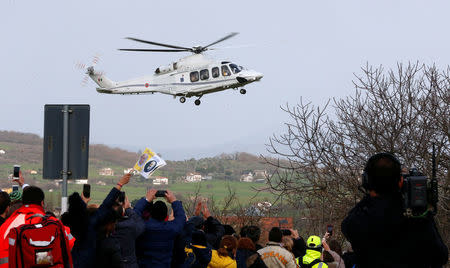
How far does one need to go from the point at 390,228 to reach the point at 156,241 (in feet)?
15.0

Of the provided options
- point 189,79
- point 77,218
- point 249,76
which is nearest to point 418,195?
point 77,218

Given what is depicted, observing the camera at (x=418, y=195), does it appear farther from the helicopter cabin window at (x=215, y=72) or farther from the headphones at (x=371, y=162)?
the helicopter cabin window at (x=215, y=72)

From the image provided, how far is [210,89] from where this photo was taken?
31391mm

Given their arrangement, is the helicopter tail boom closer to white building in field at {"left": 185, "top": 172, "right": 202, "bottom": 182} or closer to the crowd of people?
the crowd of people

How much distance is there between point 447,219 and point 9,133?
83.4 metres

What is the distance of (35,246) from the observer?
20.2ft

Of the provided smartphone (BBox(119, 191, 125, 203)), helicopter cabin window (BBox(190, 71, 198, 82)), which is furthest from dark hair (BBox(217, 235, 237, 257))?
helicopter cabin window (BBox(190, 71, 198, 82))

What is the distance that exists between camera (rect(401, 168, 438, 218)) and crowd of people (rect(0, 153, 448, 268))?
115 millimetres

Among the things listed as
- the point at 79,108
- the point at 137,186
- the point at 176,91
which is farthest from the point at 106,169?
the point at 79,108

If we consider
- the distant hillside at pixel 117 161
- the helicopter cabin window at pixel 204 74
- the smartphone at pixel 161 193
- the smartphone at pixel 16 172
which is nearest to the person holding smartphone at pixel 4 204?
the smartphone at pixel 16 172

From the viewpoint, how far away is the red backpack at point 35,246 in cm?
614

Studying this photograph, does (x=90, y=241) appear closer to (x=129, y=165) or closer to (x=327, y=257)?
(x=327, y=257)

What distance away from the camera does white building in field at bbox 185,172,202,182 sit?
7581 cm

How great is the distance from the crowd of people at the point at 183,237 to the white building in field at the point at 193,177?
6465 cm
